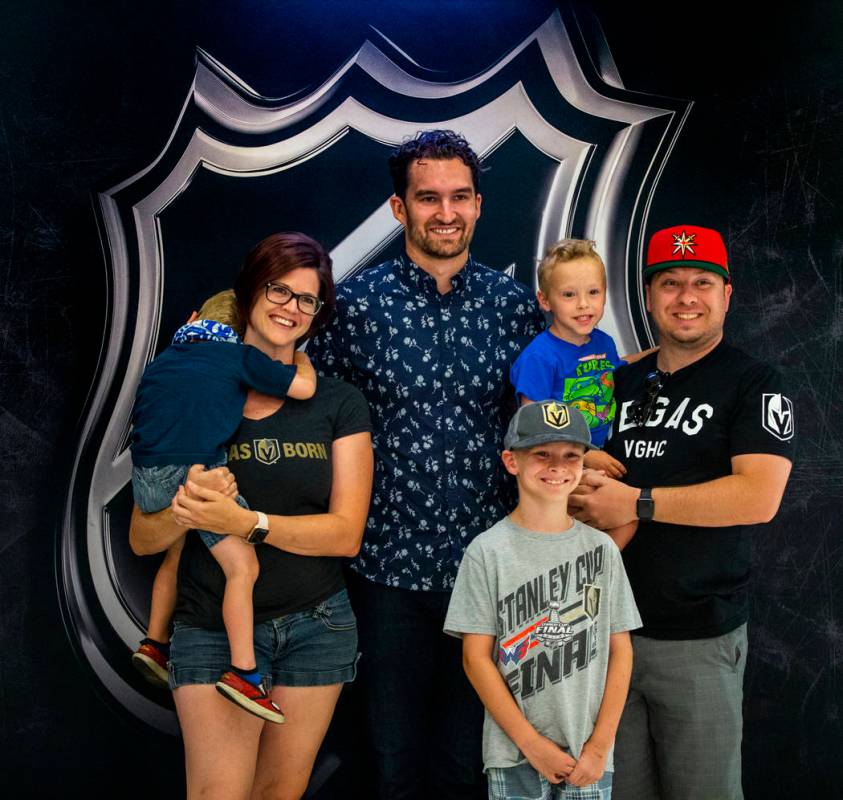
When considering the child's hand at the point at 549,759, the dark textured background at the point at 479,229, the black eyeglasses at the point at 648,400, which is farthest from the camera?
the dark textured background at the point at 479,229

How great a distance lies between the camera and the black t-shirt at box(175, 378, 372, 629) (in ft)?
7.55

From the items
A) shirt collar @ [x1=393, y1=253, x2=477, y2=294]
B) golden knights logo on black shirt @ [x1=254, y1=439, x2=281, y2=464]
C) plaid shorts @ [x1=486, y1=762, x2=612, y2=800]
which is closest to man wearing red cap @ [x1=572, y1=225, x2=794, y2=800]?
plaid shorts @ [x1=486, y1=762, x2=612, y2=800]

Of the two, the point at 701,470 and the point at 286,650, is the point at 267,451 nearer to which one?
the point at 286,650

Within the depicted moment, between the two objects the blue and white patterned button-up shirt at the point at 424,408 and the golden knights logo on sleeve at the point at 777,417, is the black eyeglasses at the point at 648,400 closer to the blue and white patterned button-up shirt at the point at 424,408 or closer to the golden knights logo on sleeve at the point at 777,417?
the golden knights logo on sleeve at the point at 777,417

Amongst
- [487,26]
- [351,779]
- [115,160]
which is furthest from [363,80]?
[351,779]

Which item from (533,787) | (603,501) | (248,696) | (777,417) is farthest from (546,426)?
(248,696)

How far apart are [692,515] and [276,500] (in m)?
1.18

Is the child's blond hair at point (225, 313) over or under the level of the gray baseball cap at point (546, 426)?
over

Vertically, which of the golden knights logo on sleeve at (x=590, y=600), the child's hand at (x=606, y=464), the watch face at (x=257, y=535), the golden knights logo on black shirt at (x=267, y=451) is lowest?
the golden knights logo on sleeve at (x=590, y=600)

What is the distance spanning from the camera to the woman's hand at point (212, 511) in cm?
217

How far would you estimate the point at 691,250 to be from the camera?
8.30 feet

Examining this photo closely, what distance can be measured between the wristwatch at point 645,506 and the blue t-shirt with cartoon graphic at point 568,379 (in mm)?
284

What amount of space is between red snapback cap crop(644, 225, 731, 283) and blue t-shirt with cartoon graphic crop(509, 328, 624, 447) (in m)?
0.38

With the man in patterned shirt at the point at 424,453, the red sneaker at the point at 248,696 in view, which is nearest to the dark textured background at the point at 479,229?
the man in patterned shirt at the point at 424,453
